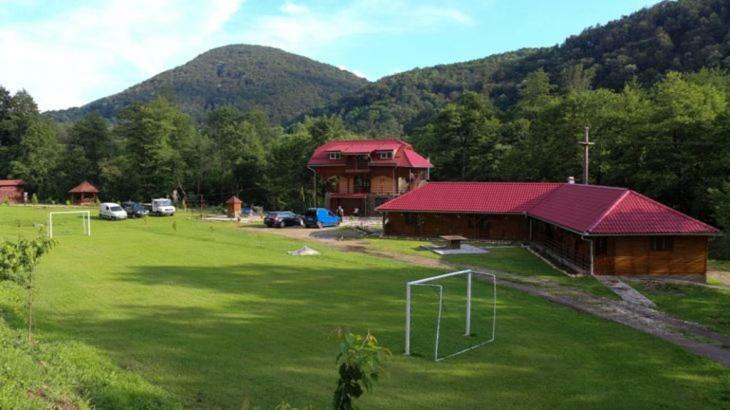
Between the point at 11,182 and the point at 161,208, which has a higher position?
the point at 11,182

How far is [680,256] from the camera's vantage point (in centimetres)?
2633

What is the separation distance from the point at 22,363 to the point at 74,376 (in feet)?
3.30

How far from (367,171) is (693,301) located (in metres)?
38.7

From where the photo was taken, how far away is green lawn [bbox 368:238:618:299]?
80.1 ft

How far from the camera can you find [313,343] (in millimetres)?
14117

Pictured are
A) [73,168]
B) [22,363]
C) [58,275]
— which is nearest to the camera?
[22,363]

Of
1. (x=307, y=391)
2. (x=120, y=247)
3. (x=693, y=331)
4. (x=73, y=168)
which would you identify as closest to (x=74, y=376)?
(x=307, y=391)

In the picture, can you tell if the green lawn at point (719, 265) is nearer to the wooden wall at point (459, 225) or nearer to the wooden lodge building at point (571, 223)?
the wooden lodge building at point (571, 223)

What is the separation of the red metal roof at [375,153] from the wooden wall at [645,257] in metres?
31.0

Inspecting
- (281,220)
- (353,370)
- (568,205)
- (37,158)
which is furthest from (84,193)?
(353,370)

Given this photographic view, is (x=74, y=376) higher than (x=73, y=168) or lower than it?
lower

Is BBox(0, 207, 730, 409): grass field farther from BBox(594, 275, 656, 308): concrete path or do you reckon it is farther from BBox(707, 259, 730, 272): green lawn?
BBox(707, 259, 730, 272): green lawn

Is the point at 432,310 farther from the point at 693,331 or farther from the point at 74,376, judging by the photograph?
the point at 74,376

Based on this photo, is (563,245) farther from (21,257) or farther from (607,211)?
(21,257)
